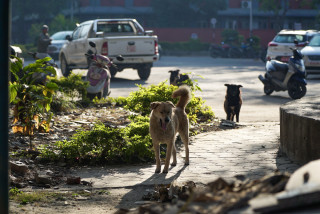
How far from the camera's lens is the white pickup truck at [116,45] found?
21.3 meters

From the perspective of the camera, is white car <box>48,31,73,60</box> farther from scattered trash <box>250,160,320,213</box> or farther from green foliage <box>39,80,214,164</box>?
scattered trash <box>250,160,320,213</box>

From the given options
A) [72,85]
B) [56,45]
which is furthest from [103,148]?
[56,45]

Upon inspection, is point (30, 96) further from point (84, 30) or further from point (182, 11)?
point (182, 11)

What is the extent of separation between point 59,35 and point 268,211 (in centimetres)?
3638

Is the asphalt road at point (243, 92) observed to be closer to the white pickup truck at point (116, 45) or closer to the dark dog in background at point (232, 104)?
the dark dog in background at point (232, 104)

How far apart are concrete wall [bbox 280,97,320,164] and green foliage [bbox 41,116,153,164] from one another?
172 cm

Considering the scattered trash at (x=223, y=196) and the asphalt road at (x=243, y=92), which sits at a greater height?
the scattered trash at (x=223, y=196)

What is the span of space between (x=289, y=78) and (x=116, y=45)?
6792 millimetres

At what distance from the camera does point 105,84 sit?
14859 millimetres

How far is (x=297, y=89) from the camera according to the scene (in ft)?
54.4

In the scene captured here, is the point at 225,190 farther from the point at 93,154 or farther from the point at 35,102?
the point at 35,102

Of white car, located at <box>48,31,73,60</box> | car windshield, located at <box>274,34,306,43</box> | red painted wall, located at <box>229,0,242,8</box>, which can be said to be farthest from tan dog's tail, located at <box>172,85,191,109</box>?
red painted wall, located at <box>229,0,242,8</box>

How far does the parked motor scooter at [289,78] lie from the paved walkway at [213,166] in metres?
7.07

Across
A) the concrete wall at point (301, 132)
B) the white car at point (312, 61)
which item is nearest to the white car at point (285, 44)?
the white car at point (312, 61)
